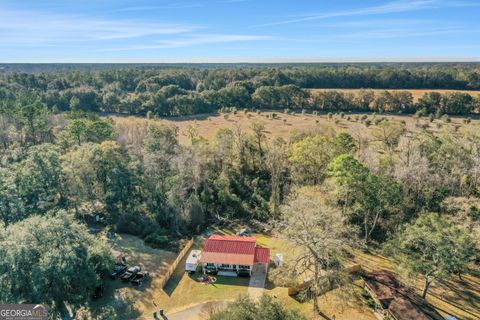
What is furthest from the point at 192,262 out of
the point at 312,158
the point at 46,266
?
the point at 312,158

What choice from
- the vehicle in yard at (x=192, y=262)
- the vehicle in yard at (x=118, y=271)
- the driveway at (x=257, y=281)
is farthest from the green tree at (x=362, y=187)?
the vehicle in yard at (x=118, y=271)

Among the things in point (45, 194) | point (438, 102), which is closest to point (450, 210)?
point (45, 194)

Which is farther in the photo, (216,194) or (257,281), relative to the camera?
(216,194)

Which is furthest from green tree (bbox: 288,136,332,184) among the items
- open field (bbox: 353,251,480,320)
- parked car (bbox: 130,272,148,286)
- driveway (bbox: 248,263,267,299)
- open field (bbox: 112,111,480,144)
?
open field (bbox: 112,111,480,144)

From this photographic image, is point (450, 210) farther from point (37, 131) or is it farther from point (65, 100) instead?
point (65, 100)

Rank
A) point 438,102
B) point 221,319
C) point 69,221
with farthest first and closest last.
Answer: point 438,102 → point 69,221 → point 221,319

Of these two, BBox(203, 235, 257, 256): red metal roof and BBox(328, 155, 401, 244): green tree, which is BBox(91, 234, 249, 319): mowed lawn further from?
BBox(328, 155, 401, 244): green tree

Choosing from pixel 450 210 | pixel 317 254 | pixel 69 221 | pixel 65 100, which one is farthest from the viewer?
pixel 65 100

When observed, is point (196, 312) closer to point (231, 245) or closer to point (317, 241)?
point (231, 245)
